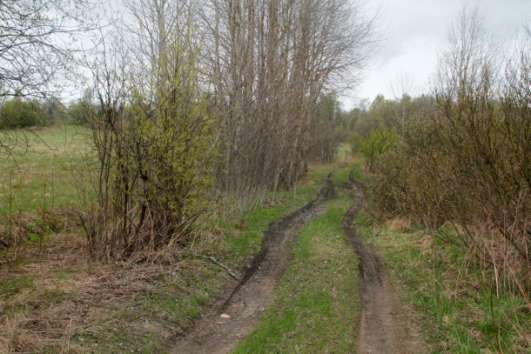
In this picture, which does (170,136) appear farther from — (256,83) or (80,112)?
(256,83)

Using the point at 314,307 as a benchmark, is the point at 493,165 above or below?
above

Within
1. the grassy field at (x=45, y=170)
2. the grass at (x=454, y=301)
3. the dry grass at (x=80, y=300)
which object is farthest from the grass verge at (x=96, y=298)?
the grass at (x=454, y=301)

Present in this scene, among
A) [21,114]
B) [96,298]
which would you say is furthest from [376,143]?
[96,298]

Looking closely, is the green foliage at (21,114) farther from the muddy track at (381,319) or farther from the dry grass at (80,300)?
the muddy track at (381,319)

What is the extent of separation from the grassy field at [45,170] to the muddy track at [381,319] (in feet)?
20.4

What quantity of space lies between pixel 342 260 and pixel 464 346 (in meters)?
4.91

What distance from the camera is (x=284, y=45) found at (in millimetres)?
21750

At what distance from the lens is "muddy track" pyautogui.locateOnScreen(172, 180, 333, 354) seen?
242 inches

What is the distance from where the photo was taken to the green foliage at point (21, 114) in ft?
25.8

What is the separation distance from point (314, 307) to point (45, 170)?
41.7 ft

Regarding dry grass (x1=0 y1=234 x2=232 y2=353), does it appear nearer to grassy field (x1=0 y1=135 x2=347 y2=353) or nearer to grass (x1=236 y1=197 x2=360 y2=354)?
grassy field (x1=0 y1=135 x2=347 y2=353)

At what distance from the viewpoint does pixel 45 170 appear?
15727 millimetres

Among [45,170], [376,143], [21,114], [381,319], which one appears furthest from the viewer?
[376,143]

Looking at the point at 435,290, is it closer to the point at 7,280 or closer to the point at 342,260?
the point at 342,260
